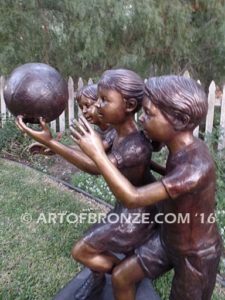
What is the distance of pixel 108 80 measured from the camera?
5.32ft

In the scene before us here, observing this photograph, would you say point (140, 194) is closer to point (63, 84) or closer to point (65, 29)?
point (63, 84)

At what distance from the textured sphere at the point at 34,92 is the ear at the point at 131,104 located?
38 cm

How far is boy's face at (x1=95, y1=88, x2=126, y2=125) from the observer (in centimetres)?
162

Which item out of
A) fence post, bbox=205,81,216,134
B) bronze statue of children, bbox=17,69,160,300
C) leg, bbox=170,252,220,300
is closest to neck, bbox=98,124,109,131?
bronze statue of children, bbox=17,69,160,300

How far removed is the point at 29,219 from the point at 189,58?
157 inches

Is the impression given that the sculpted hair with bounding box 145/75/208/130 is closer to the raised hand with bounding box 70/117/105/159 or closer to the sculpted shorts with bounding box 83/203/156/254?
the raised hand with bounding box 70/117/105/159

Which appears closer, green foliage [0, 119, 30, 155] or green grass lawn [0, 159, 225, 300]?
green grass lawn [0, 159, 225, 300]

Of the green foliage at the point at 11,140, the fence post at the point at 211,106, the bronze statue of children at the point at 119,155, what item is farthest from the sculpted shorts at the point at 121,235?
the green foliage at the point at 11,140

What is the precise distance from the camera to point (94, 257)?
1.85 meters

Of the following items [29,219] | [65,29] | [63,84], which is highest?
[63,84]

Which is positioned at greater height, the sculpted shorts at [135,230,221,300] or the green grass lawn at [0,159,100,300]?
the sculpted shorts at [135,230,221,300]

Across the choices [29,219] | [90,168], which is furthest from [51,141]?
[29,219]

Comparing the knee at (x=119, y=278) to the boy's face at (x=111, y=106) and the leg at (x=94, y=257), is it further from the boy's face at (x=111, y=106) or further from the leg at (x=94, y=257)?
the boy's face at (x=111, y=106)

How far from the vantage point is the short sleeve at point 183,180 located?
1.37m
